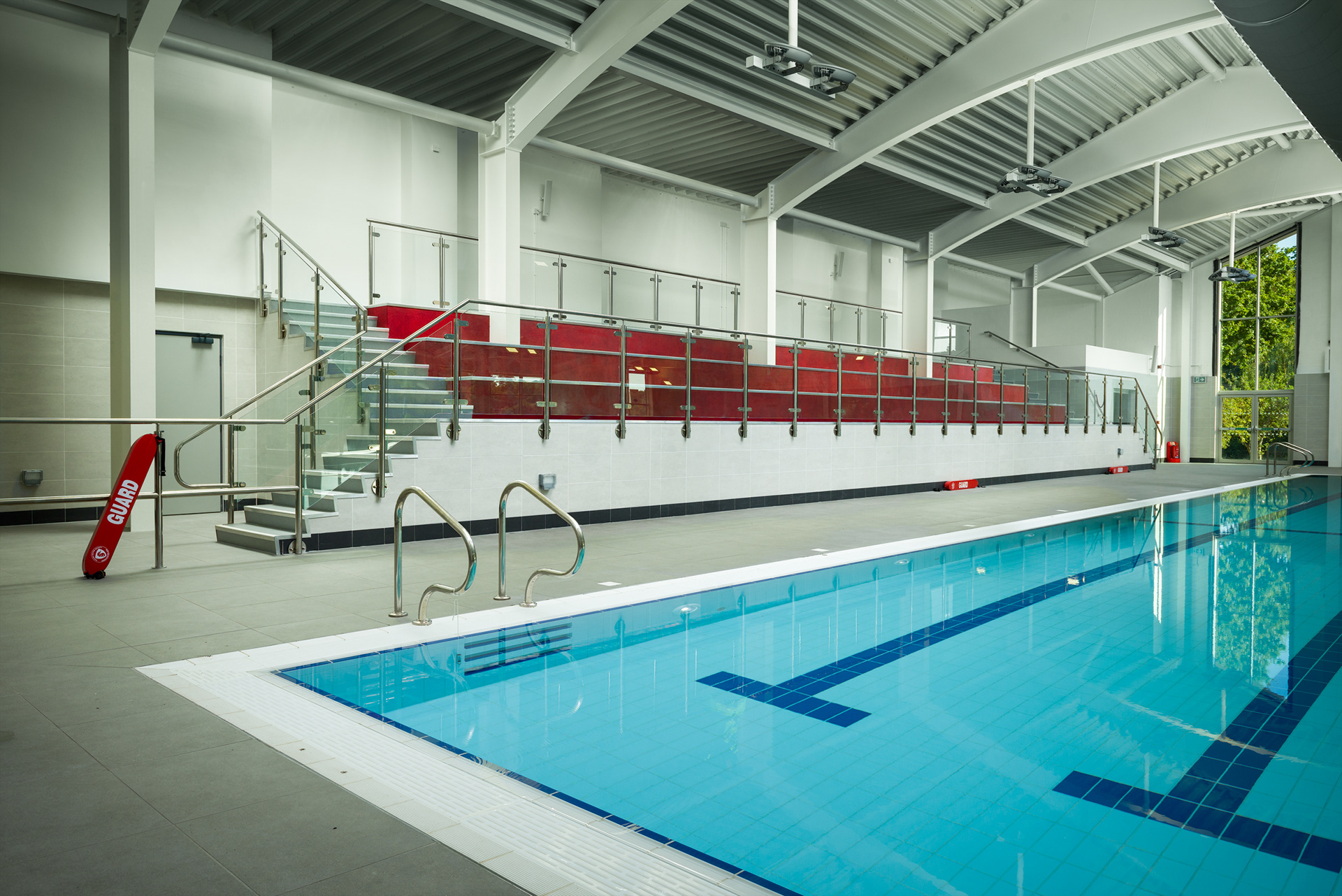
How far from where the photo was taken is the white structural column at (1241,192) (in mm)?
19156

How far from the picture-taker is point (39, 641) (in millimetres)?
4191

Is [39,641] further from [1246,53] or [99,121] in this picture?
[1246,53]

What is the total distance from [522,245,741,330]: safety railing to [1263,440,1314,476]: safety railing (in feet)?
47.5

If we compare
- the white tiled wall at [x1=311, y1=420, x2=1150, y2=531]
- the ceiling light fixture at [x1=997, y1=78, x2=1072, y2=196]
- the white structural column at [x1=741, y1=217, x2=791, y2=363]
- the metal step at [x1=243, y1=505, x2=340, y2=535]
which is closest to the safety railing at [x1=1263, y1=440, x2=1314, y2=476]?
the white tiled wall at [x1=311, y1=420, x2=1150, y2=531]

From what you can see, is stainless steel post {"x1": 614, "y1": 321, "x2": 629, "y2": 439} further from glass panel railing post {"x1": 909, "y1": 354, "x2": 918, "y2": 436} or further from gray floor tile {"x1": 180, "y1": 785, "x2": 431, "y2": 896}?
gray floor tile {"x1": 180, "y1": 785, "x2": 431, "y2": 896}

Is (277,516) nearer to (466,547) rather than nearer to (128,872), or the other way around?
(466,547)

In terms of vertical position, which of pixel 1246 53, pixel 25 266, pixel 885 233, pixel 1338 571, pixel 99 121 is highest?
pixel 1246 53

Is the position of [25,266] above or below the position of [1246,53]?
below

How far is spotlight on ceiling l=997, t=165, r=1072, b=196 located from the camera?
1359cm

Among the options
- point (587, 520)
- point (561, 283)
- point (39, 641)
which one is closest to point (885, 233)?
point (561, 283)

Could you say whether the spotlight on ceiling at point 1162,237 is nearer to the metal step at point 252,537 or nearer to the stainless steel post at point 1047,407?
the stainless steel post at point 1047,407

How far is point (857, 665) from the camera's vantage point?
4344 mm

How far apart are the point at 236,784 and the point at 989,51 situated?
13.9 metres

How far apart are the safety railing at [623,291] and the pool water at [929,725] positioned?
6.19 meters
